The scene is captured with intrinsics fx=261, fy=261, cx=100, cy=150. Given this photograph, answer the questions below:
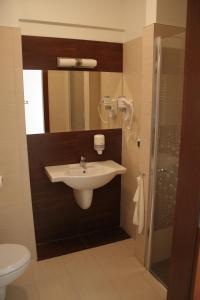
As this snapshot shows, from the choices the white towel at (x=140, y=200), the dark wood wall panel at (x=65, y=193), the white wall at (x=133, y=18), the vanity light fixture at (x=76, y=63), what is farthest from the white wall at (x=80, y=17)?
the white towel at (x=140, y=200)

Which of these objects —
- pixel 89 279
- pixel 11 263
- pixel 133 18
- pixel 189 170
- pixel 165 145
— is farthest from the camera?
pixel 133 18

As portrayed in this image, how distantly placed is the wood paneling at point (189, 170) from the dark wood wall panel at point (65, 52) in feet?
5.23

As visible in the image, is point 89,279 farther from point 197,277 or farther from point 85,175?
point 197,277

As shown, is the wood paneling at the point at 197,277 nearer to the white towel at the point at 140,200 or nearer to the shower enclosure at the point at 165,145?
the shower enclosure at the point at 165,145

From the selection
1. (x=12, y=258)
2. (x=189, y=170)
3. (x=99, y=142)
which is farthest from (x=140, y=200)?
(x=189, y=170)

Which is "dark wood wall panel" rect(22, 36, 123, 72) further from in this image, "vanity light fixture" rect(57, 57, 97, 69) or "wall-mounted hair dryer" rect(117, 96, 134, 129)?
"wall-mounted hair dryer" rect(117, 96, 134, 129)

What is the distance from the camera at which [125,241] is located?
283 centimetres

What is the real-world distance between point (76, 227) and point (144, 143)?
1.29 m

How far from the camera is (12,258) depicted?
187 cm

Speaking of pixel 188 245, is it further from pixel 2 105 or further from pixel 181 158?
pixel 2 105

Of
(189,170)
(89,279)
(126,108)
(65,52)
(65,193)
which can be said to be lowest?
(89,279)

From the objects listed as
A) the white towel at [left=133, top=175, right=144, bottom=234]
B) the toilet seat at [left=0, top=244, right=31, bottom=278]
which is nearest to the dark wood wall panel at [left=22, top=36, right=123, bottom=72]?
the white towel at [left=133, top=175, right=144, bottom=234]

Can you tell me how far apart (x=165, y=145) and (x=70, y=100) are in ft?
3.44

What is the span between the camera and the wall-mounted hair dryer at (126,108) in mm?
2598
